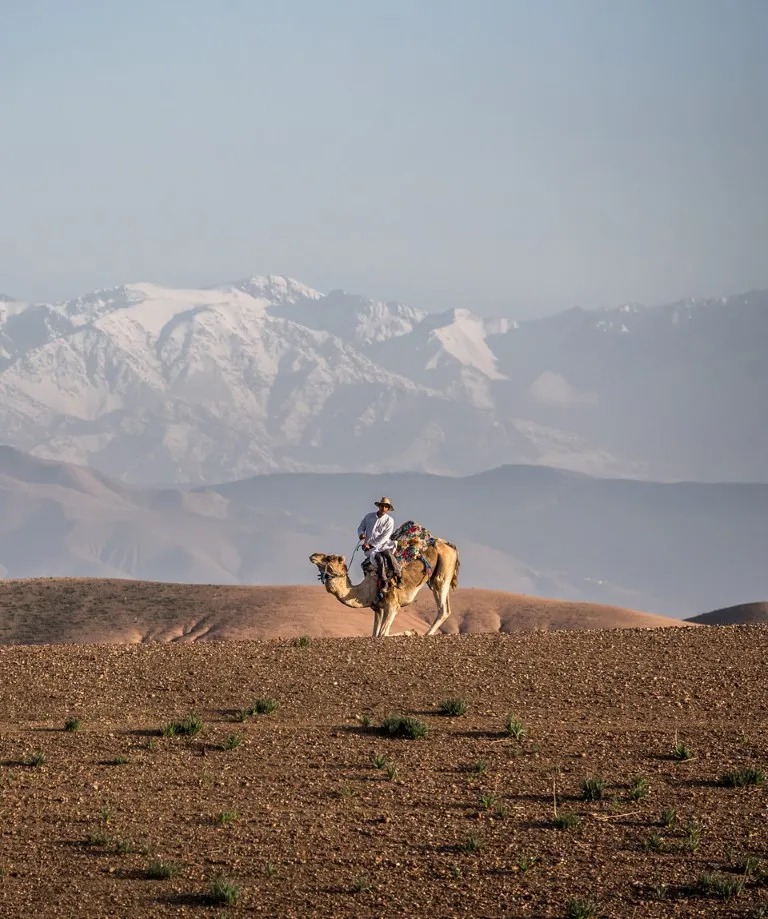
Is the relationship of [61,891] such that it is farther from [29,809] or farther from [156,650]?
[156,650]

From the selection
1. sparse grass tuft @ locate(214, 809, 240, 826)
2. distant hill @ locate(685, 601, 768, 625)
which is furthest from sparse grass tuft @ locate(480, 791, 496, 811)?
distant hill @ locate(685, 601, 768, 625)

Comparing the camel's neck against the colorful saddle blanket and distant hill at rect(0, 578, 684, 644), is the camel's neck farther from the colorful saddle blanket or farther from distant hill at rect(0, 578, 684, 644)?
distant hill at rect(0, 578, 684, 644)

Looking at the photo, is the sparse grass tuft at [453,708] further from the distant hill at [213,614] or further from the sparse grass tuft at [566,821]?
the distant hill at [213,614]

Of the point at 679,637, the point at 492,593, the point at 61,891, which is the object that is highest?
the point at 492,593

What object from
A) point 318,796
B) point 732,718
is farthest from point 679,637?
point 318,796

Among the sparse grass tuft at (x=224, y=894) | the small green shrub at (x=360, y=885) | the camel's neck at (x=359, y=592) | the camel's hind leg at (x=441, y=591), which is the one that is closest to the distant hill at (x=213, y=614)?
the camel's hind leg at (x=441, y=591)

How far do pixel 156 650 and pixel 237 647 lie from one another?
1274 millimetres

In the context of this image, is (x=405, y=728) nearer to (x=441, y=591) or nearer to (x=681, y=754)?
(x=681, y=754)

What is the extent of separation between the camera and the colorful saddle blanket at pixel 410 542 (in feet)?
100

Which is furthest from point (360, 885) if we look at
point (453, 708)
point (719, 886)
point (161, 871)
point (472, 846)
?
point (453, 708)

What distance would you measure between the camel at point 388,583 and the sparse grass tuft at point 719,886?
44.1 feet

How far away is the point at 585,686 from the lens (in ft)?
81.3

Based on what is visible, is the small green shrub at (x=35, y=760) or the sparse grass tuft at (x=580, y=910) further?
the small green shrub at (x=35, y=760)

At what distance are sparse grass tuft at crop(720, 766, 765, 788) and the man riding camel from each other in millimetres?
11298
